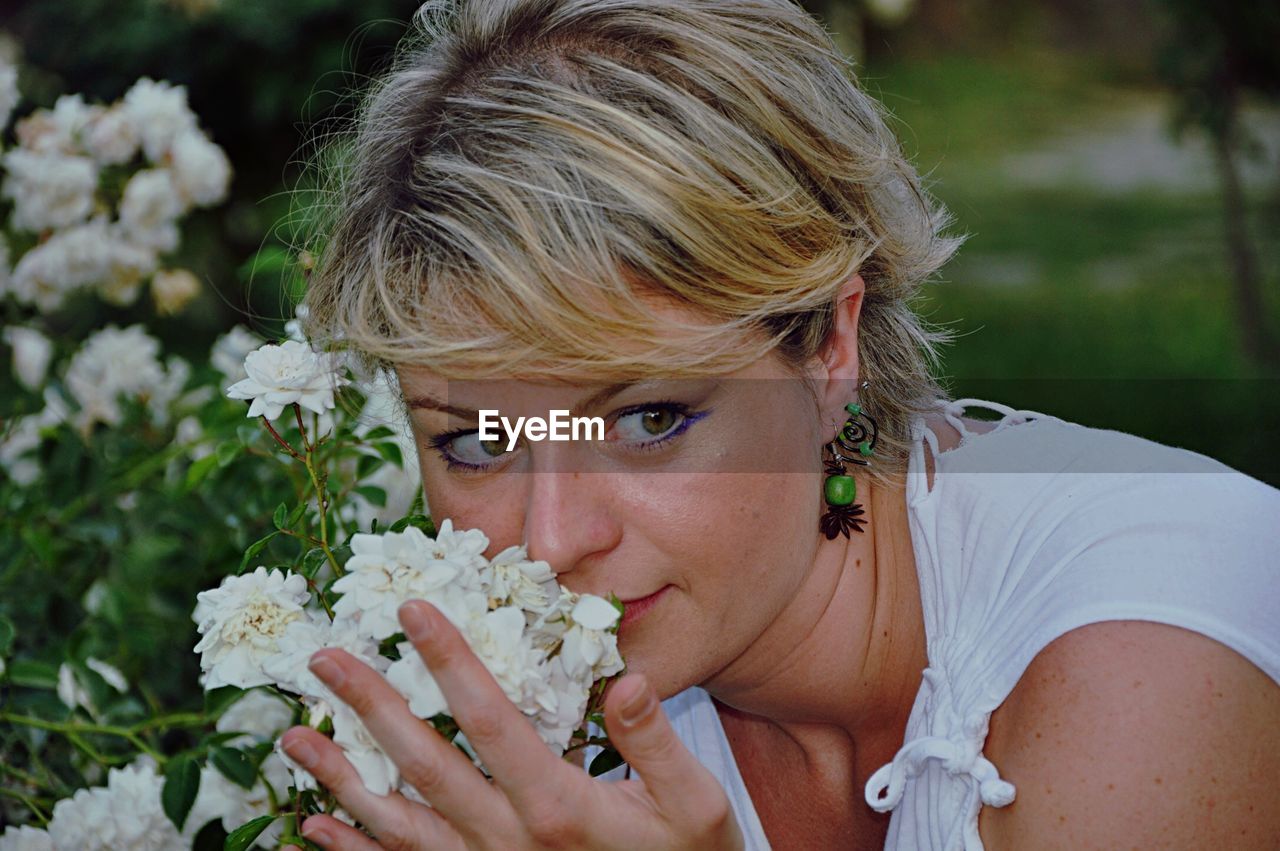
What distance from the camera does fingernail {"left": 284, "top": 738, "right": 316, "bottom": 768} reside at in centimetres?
133

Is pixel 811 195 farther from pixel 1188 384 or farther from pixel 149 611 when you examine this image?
pixel 1188 384

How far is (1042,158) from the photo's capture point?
30.4 ft

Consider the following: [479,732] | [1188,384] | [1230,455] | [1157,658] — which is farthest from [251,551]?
[1188,384]

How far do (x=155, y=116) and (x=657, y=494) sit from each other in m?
1.68

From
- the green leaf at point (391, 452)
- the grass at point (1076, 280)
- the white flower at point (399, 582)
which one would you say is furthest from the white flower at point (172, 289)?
the grass at point (1076, 280)

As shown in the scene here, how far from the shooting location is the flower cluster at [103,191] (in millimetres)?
2742

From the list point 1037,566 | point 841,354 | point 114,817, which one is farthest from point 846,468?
point 114,817

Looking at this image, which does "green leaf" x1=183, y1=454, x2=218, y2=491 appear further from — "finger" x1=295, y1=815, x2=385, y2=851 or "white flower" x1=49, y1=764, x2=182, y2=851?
"finger" x1=295, y1=815, x2=385, y2=851

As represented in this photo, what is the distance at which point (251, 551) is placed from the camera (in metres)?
1.60

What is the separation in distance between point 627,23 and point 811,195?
32cm

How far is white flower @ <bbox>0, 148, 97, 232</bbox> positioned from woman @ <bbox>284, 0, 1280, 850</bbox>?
1.01 m

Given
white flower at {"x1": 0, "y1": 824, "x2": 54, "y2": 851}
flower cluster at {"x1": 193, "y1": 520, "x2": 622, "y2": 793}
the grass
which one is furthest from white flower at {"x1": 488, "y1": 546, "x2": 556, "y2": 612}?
the grass

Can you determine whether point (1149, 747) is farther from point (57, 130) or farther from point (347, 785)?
point (57, 130)

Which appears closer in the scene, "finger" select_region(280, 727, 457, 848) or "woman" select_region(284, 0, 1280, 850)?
"finger" select_region(280, 727, 457, 848)
